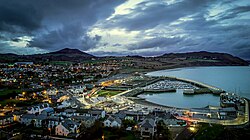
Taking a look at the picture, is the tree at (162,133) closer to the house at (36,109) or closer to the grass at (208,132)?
the grass at (208,132)

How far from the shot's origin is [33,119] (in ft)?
39.3

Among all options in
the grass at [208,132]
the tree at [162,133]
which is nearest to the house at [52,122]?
the tree at [162,133]

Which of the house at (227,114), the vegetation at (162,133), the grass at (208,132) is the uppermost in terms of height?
the vegetation at (162,133)

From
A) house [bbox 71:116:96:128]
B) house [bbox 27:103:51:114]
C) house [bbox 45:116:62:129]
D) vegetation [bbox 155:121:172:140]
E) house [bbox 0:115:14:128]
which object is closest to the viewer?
vegetation [bbox 155:121:172:140]

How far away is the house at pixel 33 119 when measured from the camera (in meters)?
11.9

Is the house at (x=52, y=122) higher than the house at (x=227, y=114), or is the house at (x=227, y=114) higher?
the house at (x=52, y=122)

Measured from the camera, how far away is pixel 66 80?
33031 millimetres

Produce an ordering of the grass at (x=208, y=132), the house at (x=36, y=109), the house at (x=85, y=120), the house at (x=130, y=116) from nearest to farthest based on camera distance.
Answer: the grass at (x=208, y=132) → the house at (x=85, y=120) → the house at (x=130, y=116) → the house at (x=36, y=109)

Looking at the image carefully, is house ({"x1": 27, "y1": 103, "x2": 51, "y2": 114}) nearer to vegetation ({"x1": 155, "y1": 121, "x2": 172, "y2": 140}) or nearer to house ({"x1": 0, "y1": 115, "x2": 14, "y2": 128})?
house ({"x1": 0, "y1": 115, "x2": 14, "y2": 128})

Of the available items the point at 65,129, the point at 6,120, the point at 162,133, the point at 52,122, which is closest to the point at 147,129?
the point at 162,133

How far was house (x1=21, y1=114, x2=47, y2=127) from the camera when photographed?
38.9 feet

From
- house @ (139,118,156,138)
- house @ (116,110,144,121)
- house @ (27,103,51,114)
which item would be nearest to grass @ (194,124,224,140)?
house @ (139,118,156,138)

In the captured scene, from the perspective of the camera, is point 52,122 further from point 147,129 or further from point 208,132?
point 208,132

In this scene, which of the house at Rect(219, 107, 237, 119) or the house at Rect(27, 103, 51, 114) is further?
the house at Rect(219, 107, 237, 119)
